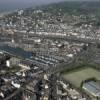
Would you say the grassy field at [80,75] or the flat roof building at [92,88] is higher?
the grassy field at [80,75]

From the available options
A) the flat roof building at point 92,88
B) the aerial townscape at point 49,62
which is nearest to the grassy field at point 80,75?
the aerial townscape at point 49,62

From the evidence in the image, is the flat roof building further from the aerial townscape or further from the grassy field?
the grassy field

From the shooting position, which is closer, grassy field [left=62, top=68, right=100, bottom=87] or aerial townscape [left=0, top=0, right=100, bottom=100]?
aerial townscape [left=0, top=0, right=100, bottom=100]

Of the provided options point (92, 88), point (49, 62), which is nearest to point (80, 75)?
point (92, 88)

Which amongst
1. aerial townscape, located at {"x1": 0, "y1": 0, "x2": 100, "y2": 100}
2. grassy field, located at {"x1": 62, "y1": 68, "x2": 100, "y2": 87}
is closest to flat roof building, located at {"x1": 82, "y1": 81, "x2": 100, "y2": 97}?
aerial townscape, located at {"x1": 0, "y1": 0, "x2": 100, "y2": 100}

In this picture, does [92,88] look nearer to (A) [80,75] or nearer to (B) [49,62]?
(A) [80,75]

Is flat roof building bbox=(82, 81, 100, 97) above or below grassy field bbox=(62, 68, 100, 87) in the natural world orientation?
below

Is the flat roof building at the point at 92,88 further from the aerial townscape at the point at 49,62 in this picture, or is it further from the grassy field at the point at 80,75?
the grassy field at the point at 80,75

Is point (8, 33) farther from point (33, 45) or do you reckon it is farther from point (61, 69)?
point (61, 69)
